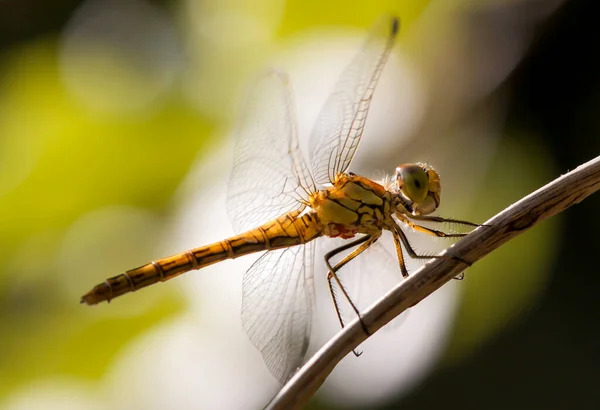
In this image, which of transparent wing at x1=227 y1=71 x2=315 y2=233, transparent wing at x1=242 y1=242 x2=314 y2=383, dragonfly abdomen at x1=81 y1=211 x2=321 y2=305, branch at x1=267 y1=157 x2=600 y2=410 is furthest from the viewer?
transparent wing at x1=227 y1=71 x2=315 y2=233

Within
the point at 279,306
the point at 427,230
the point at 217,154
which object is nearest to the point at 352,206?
the point at 427,230

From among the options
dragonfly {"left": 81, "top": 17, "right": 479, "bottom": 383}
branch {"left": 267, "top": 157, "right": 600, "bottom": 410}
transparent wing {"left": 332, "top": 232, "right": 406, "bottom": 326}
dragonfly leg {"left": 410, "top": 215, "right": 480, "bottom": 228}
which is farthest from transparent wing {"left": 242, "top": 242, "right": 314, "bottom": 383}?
branch {"left": 267, "top": 157, "right": 600, "bottom": 410}

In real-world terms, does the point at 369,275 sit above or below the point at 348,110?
below

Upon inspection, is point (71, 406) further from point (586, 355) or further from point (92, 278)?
point (586, 355)

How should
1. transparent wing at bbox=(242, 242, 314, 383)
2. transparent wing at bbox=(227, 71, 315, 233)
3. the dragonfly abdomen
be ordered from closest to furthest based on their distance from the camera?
the dragonfly abdomen
transparent wing at bbox=(242, 242, 314, 383)
transparent wing at bbox=(227, 71, 315, 233)

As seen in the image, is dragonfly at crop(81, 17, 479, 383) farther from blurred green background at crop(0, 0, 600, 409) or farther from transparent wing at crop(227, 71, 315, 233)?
blurred green background at crop(0, 0, 600, 409)

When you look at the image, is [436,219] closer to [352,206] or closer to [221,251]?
[352,206]

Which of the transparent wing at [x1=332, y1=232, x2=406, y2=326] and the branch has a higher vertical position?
the transparent wing at [x1=332, y1=232, x2=406, y2=326]
